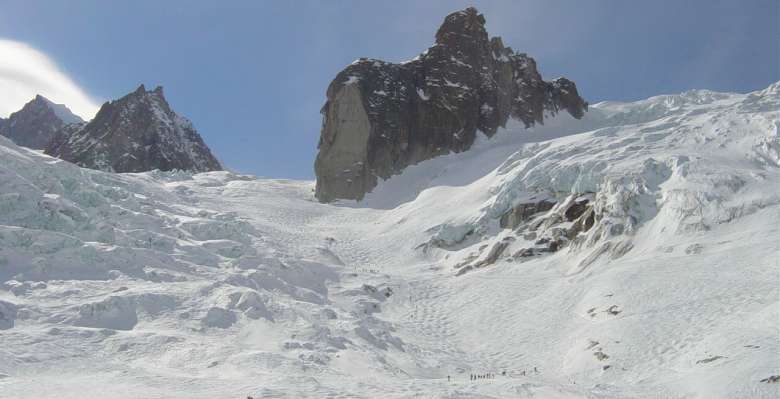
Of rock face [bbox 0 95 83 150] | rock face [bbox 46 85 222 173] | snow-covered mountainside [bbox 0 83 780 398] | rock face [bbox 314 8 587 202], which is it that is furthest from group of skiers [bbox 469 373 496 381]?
rock face [bbox 0 95 83 150]

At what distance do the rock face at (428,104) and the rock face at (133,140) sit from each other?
41.9 metres

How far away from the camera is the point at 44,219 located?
29219 millimetres

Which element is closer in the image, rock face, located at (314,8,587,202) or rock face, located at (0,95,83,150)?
rock face, located at (314,8,587,202)

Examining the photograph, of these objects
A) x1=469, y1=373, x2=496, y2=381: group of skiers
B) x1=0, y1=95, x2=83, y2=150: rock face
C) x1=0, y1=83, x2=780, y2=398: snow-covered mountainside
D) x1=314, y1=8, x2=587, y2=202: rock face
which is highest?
x1=0, y1=95, x2=83, y2=150: rock face

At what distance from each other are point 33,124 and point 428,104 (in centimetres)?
12345

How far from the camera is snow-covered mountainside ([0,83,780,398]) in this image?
1786 cm

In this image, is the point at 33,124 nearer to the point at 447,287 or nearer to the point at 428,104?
the point at 428,104

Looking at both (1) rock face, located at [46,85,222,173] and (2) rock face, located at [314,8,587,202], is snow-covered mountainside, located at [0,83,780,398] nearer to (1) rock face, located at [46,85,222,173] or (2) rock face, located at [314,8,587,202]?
(2) rock face, located at [314,8,587,202]

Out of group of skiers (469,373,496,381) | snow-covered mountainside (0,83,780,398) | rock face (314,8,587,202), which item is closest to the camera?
snow-covered mountainside (0,83,780,398)

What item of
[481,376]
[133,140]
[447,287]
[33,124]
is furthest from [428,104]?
[33,124]

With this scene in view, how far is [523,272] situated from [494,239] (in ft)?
20.7

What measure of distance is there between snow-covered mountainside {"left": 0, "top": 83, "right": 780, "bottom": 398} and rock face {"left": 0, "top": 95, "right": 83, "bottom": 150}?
423 ft

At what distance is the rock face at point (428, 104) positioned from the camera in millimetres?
73375

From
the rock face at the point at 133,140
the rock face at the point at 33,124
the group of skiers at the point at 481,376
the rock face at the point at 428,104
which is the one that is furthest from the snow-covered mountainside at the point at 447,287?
the rock face at the point at 33,124
